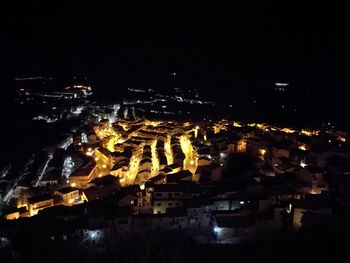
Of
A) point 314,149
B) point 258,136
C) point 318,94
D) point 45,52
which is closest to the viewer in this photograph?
point 314,149

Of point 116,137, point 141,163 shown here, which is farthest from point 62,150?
point 141,163

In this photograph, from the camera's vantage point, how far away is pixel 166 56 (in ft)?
288

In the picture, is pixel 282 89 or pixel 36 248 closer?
pixel 36 248

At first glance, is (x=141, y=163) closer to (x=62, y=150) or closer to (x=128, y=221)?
(x=128, y=221)

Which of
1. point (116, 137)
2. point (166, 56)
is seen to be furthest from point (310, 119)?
point (166, 56)

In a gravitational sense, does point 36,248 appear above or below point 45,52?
below

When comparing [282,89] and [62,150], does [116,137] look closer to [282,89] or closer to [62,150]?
[62,150]

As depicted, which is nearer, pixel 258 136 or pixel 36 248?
pixel 36 248

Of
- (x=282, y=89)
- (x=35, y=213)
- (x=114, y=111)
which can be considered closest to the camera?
(x=35, y=213)

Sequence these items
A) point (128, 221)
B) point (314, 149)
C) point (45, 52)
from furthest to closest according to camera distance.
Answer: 1. point (45, 52)
2. point (314, 149)
3. point (128, 221)

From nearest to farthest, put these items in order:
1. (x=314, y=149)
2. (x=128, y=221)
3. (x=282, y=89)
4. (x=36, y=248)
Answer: (x=36, y=248), (x=128, y=221), (x=314, y=149), (x=282, y=89)

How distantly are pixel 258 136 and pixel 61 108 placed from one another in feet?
91.0

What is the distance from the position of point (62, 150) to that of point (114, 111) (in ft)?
55.8

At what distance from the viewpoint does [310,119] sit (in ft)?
113
